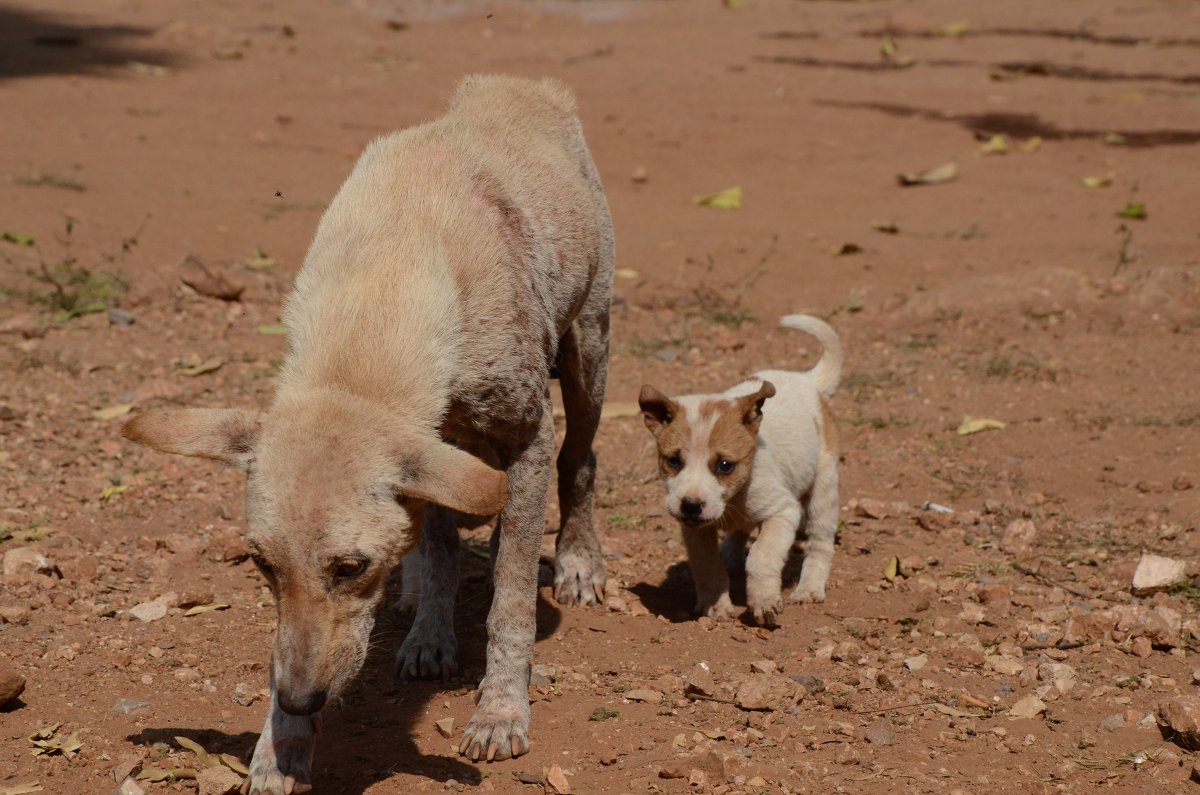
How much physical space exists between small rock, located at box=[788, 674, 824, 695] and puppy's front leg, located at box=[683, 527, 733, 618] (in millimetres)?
803

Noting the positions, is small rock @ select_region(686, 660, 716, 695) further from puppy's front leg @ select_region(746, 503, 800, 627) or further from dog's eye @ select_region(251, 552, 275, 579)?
dog's eye @ select_region(251, 552, 275, 579)

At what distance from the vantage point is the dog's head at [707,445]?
219 inches

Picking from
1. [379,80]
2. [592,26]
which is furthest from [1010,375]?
[592,26]

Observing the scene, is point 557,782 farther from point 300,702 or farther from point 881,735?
point 881,735

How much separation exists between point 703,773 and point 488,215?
2106 mm

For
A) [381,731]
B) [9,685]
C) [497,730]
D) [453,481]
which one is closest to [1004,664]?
[497,730]

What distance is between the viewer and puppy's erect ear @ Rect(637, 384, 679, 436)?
18.8 feet

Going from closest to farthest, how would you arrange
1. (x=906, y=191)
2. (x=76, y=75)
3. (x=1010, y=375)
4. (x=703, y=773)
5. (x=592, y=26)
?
1. (x=703, y=773)
2. (x=1010, y=375)
3. (x=906, y=191)
4. (x=76, y=75)
5. (x=592, y=26)

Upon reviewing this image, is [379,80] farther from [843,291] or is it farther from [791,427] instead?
[791,427]

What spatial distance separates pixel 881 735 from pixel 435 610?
188 cm

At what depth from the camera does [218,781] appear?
13.6 feet

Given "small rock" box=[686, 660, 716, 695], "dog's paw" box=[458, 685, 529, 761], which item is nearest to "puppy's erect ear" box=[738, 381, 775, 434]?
"small rock" box=[686, 660, 716, 695]

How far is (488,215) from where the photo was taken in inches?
188

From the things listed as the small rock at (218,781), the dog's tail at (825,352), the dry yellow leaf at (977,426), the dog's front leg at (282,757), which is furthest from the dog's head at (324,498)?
the dry yellow leaf at (977,426)
